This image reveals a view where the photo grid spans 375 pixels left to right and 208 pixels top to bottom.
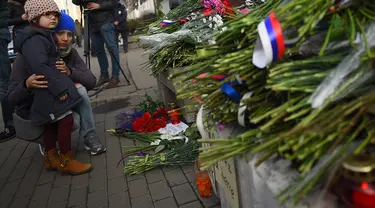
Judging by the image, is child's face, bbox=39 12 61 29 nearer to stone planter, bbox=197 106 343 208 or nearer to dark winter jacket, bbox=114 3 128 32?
stone planter, bbox=197 106 343 208

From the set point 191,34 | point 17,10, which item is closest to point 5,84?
point 17,10

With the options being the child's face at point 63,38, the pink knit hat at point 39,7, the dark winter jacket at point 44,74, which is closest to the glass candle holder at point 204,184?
the dark winter jacket at point 44,74

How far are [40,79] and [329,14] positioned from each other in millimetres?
2273

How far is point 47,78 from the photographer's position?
2689 millimetres

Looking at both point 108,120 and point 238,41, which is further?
point 108,120

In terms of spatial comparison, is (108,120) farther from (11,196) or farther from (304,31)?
(304,31)

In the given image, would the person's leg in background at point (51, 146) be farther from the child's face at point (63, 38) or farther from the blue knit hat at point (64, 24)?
the blue knit hat at point (64, 24)

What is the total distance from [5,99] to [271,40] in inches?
155

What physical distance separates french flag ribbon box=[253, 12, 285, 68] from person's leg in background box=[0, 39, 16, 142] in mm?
3872

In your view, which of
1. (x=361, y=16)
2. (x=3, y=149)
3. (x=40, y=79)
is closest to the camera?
(x=361, y=16)

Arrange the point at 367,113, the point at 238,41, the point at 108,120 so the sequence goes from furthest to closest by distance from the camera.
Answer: the point at 108,120 → the point at 238,41 → the point at 367,113

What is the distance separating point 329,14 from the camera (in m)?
1.03

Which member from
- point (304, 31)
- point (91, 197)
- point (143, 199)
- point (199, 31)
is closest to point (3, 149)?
point (91, 197)

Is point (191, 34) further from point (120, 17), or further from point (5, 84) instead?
point (120, 17)
